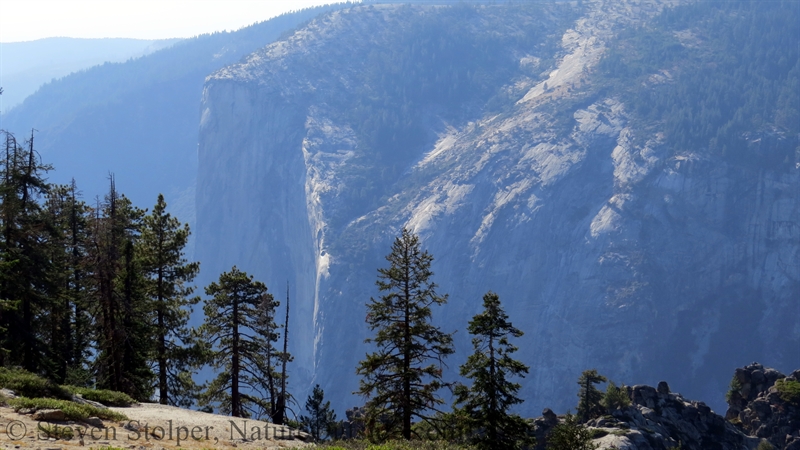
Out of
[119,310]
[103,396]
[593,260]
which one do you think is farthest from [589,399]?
[593,260]

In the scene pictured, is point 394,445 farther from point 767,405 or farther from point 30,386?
point 767,405

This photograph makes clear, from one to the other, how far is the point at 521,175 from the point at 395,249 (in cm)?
15858

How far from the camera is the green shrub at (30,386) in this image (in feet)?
65.2

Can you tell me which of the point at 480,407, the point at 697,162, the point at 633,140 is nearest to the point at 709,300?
the point at 697,162

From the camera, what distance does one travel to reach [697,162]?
7023 inches

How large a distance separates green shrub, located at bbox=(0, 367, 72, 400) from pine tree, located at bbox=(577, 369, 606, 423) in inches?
1849

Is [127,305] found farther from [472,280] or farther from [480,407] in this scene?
[472,280]

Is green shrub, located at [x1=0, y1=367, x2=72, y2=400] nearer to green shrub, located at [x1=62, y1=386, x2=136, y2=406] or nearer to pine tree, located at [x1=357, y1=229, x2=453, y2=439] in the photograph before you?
green shrub, located at [x1=62, y1=386, x2=136, y2=406]

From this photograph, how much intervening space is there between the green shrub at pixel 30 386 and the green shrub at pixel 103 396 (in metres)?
1.61

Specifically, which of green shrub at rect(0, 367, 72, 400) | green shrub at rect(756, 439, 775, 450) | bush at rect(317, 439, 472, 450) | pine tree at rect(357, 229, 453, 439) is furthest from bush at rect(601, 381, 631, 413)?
green shrub at rect(0, 367, 72, 400)

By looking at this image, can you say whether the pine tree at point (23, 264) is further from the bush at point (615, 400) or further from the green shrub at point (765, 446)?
the green shrub at point (765, 446)

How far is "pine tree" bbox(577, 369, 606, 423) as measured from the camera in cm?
5941

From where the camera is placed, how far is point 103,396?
2331cm

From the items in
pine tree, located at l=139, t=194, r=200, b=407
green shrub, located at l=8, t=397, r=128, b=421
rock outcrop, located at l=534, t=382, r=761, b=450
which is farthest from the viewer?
rock outcrop, located at l=534, t=382, r=761, b=450
